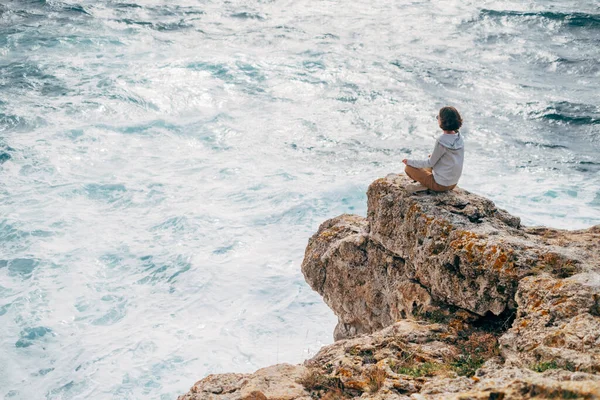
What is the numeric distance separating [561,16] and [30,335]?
99.5ft

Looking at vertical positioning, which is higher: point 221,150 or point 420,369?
point 420,369

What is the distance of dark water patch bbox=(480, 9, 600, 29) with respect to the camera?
3050 centimetres

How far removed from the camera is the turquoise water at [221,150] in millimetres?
13133

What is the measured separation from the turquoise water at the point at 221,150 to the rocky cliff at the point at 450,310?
496cm

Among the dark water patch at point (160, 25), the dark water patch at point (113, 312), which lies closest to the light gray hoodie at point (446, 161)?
the dark water patch at point (113, 312)

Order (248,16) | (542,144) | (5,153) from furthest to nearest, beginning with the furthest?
(248,16), (542,144), (5,153)

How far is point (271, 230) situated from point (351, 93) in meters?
9.72

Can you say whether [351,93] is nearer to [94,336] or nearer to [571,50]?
[571,50]

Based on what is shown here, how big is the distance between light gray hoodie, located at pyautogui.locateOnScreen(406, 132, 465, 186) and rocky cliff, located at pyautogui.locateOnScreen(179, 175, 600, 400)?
0.24 metres

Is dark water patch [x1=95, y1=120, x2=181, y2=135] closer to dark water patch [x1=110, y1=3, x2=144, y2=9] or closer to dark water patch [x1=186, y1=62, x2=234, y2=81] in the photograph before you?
dark water patch [x1=186, y1=62, x2=234, y2=81]

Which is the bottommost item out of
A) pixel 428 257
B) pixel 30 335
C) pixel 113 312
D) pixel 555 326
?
pixel 30 335

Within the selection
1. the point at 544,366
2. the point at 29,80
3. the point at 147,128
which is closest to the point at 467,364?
the point at 544,366

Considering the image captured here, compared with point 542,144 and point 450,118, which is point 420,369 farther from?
point 542,144

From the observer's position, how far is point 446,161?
761 cm
